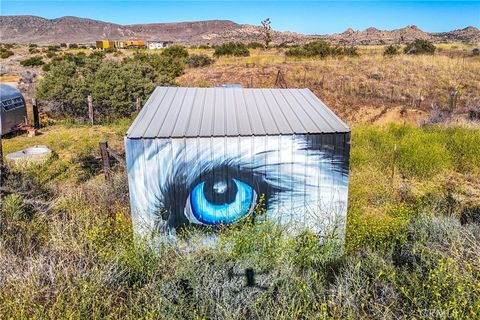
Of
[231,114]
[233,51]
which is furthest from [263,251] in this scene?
[233,51]

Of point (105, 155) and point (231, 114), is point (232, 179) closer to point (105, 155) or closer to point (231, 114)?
point (231, 114)

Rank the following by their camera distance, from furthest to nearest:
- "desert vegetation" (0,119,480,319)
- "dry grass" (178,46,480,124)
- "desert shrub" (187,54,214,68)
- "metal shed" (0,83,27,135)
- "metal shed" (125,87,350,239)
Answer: "desert shrub" (187,54,214,68) → "dry grass" (178,46,480,124) → "metal shed" (0,83,27,135) → "metal shed" (125,87,350,239) → "desert vegetation" (0,119,480,319)

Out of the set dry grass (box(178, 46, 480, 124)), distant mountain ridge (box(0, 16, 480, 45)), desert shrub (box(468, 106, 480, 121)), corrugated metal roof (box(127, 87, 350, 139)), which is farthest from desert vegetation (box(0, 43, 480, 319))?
distant mountain ridge (box(0, 16, 480, 45))

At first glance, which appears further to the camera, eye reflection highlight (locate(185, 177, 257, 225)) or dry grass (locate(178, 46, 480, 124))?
dry grass (locate(178, 46, 480, 124))

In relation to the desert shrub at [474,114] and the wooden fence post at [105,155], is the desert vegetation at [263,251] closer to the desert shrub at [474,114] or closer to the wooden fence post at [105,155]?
the wooden fence post at [105,155]

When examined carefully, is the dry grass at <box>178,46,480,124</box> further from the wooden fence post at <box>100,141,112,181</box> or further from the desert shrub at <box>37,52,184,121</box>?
the wooden fence post at <box>100,141,112,181</box>

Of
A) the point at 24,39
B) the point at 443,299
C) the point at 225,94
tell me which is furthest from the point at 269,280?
the point at 24,39

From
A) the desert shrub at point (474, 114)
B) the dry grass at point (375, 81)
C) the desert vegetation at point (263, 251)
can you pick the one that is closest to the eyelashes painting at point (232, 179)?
the desert vegetation at point (263, 251)
